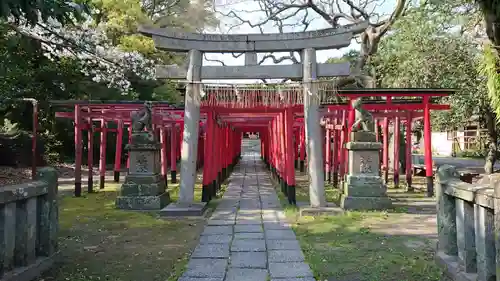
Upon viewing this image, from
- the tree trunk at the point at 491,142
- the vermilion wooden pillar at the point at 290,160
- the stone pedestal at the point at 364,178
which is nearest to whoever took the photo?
the stone pedestal at the point at 364,178

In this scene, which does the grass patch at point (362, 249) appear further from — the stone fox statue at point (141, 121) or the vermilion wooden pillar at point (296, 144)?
the vermilion wooden pillar at point (296, 144)

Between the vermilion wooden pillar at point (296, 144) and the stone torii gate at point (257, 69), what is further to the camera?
the vermilion wooden pillar at point (296, 144)

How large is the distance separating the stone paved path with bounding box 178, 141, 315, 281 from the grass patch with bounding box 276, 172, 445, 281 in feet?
0.70

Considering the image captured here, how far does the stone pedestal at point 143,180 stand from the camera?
889 cm

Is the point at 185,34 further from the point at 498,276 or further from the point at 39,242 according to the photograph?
the point at 498,276

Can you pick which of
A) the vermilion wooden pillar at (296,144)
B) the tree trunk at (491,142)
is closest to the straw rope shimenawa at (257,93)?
the tree trunk at (491,142)

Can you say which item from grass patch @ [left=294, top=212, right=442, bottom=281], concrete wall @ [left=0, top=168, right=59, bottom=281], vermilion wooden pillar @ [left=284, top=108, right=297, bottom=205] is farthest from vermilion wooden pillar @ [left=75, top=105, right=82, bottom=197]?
concrete wall @ [left=0, top=168, right=59, bottom=281]

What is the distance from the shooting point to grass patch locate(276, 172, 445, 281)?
4434 millimetres

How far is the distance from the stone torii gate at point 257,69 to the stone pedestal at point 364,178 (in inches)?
32.9

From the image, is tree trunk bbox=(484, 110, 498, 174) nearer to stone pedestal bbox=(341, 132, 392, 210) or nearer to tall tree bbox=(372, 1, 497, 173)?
tall tree bbox=(372, 1, 497, 173)

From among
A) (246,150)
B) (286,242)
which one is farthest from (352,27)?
(246,150)

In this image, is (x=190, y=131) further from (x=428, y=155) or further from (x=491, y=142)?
(x=491, y=142)

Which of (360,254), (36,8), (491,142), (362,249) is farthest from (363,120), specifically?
(491,142)

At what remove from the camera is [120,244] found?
19.3 ft
